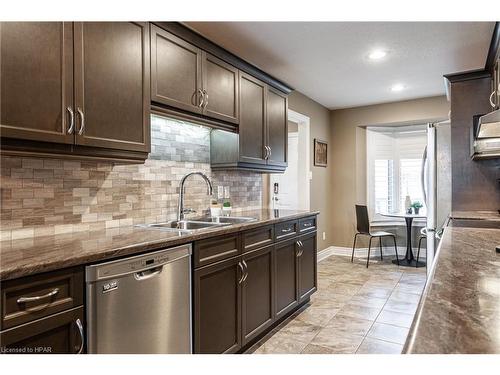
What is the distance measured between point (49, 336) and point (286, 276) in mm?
1971

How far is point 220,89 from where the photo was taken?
2.69 metres

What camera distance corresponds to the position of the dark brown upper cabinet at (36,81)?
4.65 feet

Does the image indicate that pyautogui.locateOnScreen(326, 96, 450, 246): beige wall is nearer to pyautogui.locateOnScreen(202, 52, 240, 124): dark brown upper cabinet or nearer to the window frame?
the window frame

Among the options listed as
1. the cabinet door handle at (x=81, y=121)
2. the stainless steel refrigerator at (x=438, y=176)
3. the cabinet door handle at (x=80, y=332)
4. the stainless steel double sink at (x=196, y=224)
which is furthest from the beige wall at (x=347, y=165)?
the cabinet door handle at (x=80, y=332)

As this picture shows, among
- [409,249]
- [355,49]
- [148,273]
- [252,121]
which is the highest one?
[355,49]

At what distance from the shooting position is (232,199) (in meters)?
3.42

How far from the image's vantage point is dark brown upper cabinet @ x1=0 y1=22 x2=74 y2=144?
142cm

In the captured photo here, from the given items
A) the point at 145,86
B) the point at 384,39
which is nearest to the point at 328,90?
the point at 384,39

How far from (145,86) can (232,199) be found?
1.62 m

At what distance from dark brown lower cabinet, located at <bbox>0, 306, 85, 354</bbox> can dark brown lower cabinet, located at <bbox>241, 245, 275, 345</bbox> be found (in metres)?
1.17

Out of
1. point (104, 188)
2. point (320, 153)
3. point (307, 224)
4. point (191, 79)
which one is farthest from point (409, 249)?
point (104, 188)

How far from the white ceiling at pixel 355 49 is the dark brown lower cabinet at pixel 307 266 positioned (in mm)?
1769

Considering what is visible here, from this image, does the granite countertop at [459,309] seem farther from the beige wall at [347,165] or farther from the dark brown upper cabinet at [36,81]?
the beige wall at [347,165]

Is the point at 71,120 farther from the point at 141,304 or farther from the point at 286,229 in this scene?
the point at 286,229
